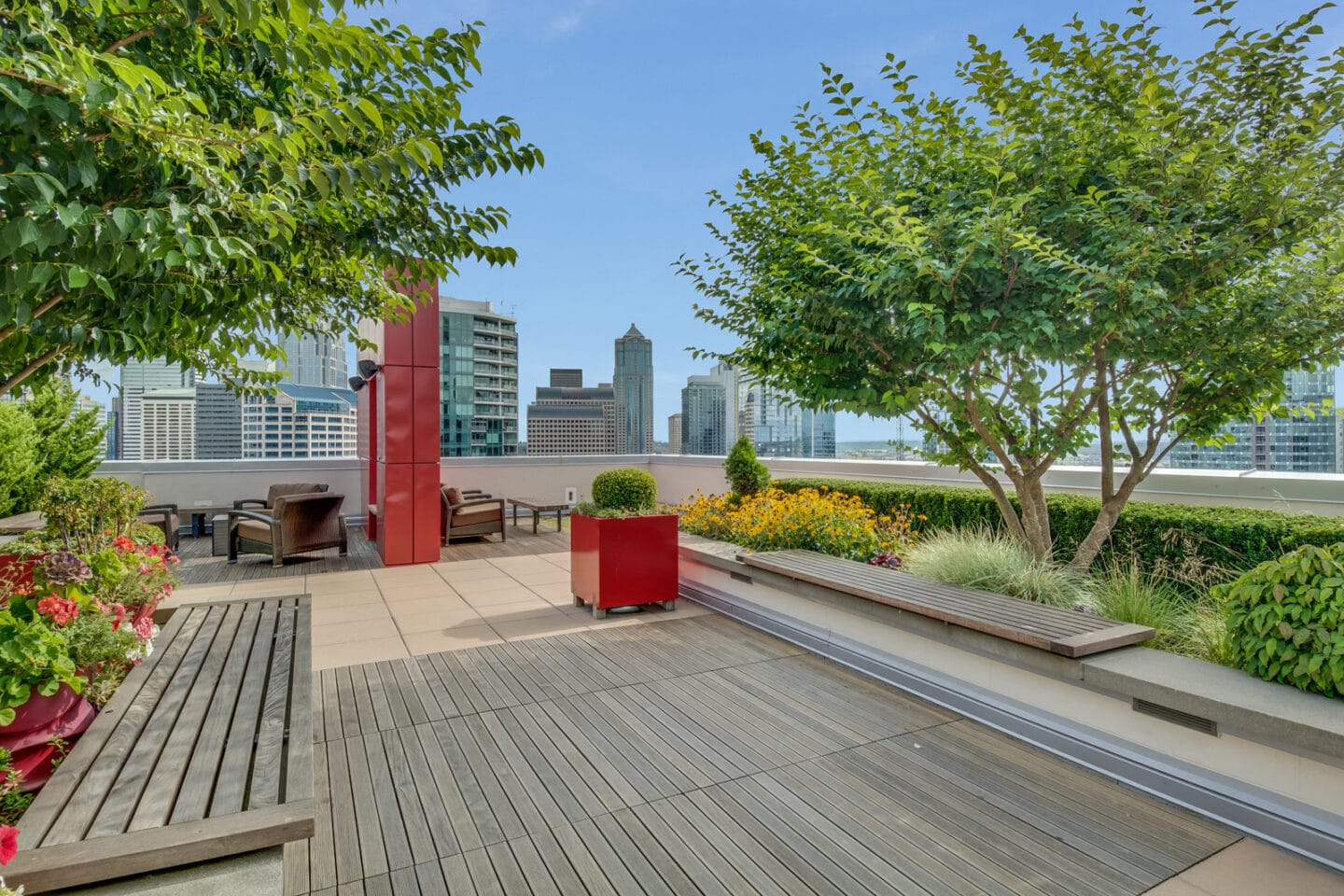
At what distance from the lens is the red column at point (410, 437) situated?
7207 millimetres

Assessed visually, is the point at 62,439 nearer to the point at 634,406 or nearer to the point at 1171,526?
the point at 634,406

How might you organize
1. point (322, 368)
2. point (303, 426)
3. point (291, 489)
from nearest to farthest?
1. point (291, 489)
2. point (322, 368)
3. point (303, 426)

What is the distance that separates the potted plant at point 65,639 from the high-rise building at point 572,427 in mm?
8740

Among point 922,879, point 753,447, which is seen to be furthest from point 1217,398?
point 753,447

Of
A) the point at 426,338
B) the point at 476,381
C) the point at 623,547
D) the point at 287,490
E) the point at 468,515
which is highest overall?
the point at 476,381

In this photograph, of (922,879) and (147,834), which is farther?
(922,879)

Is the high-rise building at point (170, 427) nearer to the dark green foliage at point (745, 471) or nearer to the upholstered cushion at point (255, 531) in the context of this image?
the upholstered cushion at point (255, 531)

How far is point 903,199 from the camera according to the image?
439 cm

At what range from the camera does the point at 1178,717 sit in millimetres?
2477

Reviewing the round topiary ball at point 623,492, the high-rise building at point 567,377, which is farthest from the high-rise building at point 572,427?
the round topiary ball at point 623,492

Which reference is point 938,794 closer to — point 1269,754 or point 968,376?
point 1269,754

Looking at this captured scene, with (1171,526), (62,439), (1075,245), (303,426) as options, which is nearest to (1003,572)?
(1171,526)

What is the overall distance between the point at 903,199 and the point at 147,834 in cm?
467

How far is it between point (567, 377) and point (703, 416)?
9328 millimetres
